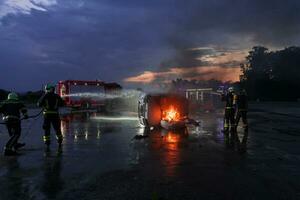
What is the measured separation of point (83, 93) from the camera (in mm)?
34875

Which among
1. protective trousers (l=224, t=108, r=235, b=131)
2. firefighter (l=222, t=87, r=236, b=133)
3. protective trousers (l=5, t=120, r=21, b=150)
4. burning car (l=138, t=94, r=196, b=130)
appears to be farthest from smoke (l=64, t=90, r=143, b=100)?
protective trousers (l=5, t=120, r=21, b=150)

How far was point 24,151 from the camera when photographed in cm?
1128

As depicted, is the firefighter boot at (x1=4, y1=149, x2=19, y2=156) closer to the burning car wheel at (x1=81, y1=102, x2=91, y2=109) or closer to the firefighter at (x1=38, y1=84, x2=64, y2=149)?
the firefighter at (x1=38, y1=84, x2=64, y2=149)

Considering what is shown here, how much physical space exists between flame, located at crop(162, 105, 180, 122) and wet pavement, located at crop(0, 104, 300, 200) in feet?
12.5

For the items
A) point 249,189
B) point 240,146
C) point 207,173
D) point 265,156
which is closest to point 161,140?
point 240,146

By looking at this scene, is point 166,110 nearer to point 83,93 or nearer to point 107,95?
point 83,93

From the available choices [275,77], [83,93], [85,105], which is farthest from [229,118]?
[275,77]

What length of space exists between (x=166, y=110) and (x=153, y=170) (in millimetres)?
8768

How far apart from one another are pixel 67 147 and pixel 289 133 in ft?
28.4

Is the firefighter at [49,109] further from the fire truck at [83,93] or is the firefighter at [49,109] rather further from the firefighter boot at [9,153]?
the fire truck at [83,93]

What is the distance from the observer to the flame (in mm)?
16812

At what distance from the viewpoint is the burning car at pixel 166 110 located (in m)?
16.8

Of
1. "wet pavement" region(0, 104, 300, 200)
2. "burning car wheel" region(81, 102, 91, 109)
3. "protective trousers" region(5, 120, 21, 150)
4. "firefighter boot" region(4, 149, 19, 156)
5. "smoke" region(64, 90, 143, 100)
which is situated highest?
"smoke" region(64, 90, 143, 100)

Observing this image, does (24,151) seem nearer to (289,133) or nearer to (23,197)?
(23,197)
